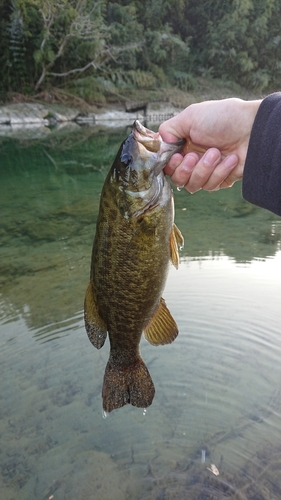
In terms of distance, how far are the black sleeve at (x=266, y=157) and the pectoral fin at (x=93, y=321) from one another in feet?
3.55

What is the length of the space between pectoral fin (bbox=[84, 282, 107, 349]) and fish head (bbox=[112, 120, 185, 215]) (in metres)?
0.58

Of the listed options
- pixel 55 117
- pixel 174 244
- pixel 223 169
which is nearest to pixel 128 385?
pixel 174 244

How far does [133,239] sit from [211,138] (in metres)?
0.95

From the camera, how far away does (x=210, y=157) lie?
2.59 meters

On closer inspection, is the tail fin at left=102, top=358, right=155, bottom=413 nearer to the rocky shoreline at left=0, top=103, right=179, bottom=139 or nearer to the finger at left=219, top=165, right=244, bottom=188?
the finger at left=219, top=165, right=244, bottom=188

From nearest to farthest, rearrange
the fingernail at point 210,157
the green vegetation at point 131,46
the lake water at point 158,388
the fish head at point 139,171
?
the fish head at point 139,171, the fingernail at point 210,157, the lake water at point 158,388, the green vegetation at point 131,46

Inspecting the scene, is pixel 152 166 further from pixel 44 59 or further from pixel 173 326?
pixel 44 59

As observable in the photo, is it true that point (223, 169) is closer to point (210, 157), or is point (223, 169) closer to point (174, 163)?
point (210, 157)

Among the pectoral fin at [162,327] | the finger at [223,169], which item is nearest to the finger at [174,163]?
the finger at [223,169]

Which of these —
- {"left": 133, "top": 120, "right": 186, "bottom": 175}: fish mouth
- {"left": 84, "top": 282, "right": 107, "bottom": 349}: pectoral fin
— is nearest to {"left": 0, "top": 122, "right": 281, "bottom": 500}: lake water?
{"left": 84, "top": 282, "right": 107, "bottom": 349}: pectoral fin

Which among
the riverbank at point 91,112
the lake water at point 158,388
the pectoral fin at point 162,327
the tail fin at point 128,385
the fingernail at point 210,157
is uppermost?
the fingernail at point 210,157

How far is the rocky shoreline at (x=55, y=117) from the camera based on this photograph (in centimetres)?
2797

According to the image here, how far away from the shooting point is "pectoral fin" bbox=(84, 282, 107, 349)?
2434 millimetres

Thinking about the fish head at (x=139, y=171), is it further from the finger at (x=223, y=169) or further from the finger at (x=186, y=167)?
the finger at (x=223, y=169)
